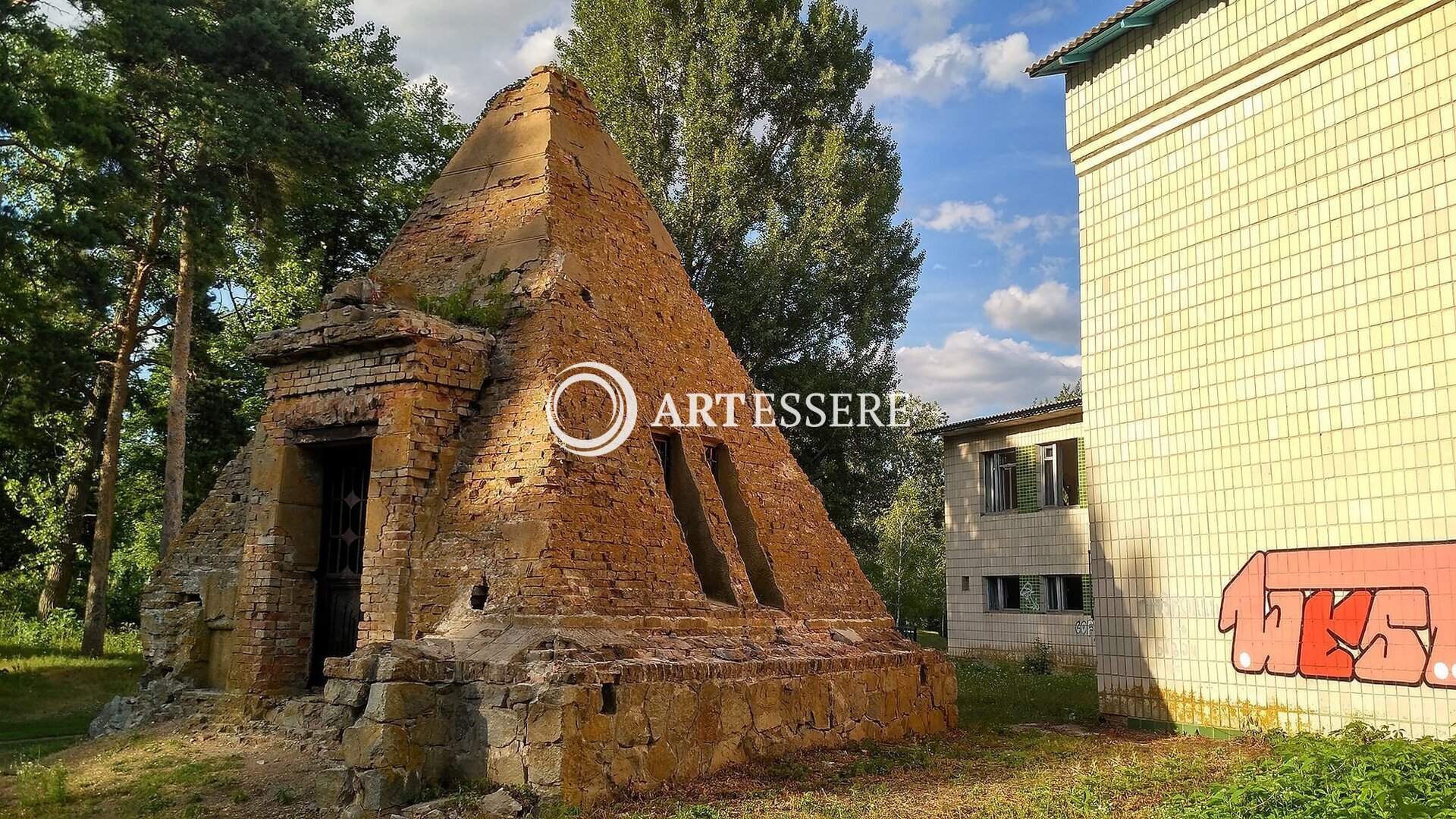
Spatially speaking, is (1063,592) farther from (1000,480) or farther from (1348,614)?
(1348,614)

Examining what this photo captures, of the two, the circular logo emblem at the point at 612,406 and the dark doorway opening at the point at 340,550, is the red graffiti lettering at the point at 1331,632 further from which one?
the dark doorway opening at the point at 340,550

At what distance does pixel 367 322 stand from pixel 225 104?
9816 mm

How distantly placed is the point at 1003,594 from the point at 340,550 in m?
15.2

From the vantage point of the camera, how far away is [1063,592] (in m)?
20.0

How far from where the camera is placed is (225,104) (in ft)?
53.8

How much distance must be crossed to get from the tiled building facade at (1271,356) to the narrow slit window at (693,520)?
5104mm

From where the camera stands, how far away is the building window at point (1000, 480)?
21.3 m

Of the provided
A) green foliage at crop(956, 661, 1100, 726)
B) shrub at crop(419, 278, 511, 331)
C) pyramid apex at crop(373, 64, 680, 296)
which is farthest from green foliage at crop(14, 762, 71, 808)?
green foliage at crop(956, 661, 1100, 726)

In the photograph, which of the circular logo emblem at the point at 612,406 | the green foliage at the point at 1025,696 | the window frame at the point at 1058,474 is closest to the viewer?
the circular logo emblem at the point at 612,406

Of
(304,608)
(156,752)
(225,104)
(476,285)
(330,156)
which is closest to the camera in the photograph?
(156,752)

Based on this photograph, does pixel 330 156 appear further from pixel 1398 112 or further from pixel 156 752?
pixel 1398 112

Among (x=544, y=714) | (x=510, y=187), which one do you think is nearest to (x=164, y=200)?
(x=510, y=187)

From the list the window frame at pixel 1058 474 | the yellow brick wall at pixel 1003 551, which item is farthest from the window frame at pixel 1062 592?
the window frame at pixel 1058 474

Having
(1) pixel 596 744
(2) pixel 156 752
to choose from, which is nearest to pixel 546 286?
(1) pixel 596 744
